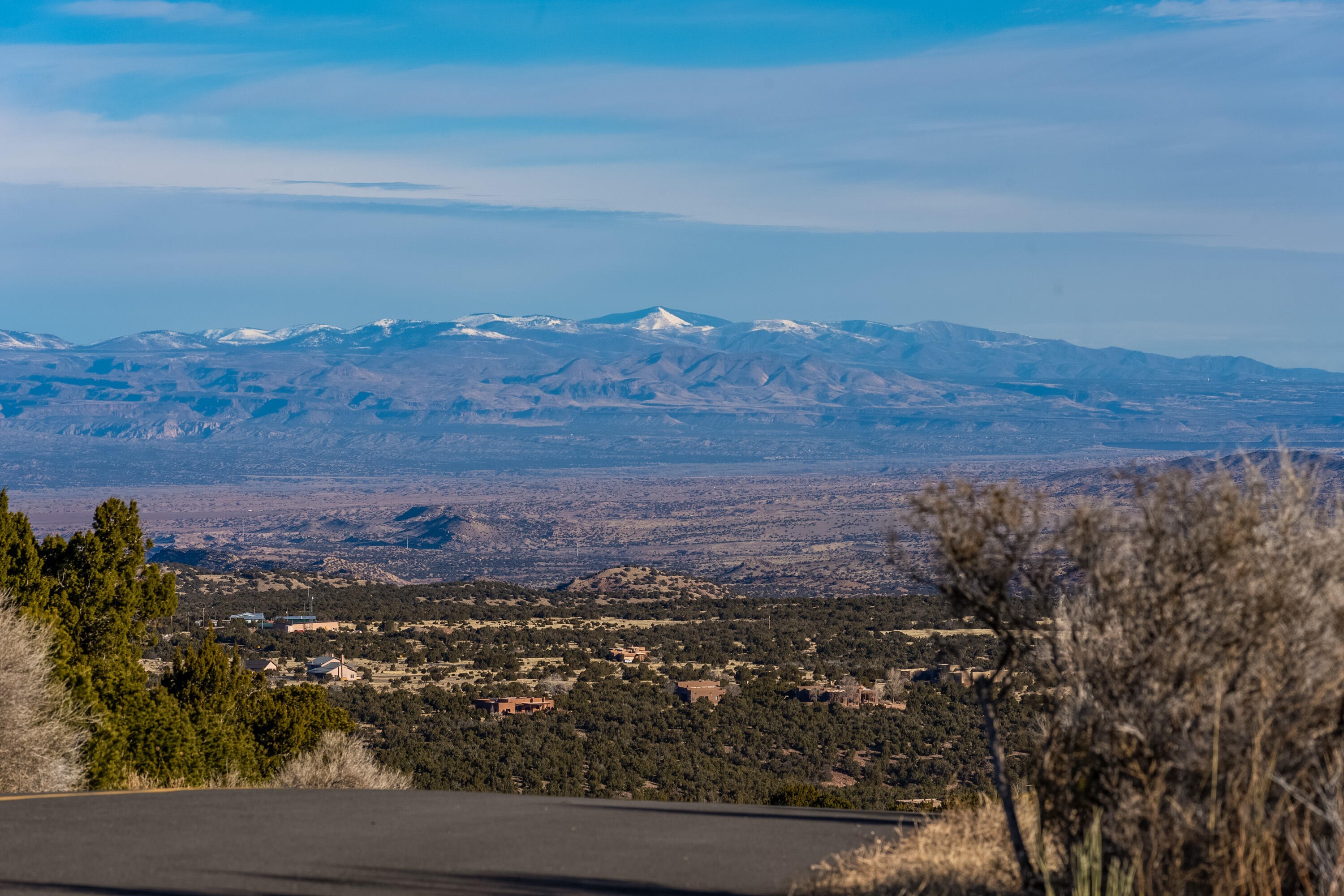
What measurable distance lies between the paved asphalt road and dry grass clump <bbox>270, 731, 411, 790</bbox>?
6.82m

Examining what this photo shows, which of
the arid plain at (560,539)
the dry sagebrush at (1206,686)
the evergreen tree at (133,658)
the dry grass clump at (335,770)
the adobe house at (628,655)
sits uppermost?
the dry sagebrush at (1206,686)

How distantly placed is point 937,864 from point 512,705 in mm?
28933

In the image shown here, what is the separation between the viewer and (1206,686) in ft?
23.8

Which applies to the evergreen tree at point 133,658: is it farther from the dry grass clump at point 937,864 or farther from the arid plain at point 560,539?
the arid plain at point 560,539

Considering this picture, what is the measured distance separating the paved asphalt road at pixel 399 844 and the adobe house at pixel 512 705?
23.7 meters

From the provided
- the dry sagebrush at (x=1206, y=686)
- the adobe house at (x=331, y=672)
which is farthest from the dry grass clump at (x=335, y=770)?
the adobe house at (x=331, y=672)

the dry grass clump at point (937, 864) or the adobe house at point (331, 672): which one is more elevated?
the dry grass clump at point (937, 864)

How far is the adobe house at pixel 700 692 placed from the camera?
38562 millimetres

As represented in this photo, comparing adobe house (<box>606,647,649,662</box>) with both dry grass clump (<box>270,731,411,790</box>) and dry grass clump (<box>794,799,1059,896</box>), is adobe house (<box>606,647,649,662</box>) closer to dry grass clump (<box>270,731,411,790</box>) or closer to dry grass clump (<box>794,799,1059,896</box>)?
dry grass clump (<box>270,731,411,790</box>)

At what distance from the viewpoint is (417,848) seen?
33.0ft

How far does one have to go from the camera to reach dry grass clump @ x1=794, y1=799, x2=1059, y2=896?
27.7 ft

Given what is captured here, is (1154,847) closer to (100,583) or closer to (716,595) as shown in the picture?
(100,583)

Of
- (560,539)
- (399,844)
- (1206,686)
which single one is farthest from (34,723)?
(560,539)

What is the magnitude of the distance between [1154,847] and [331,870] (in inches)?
196
